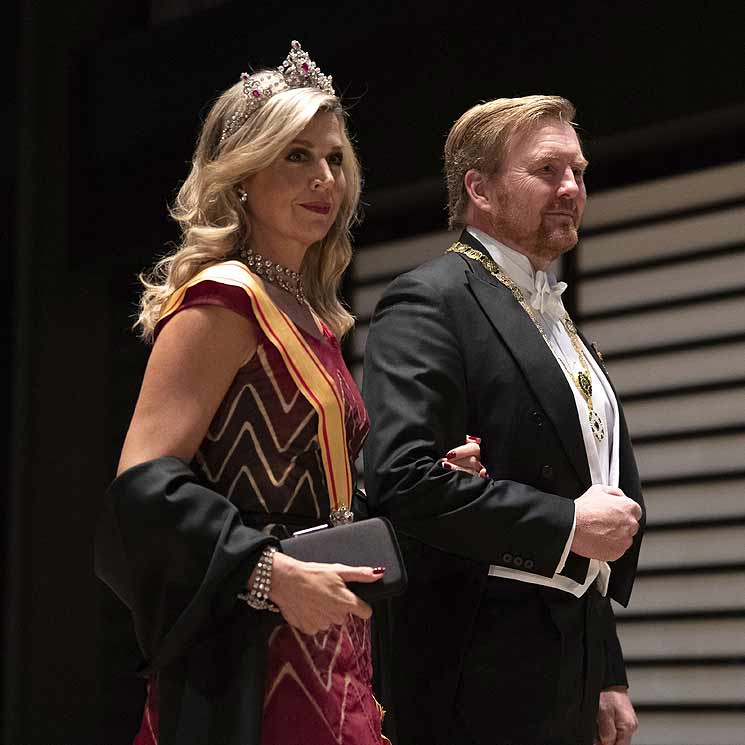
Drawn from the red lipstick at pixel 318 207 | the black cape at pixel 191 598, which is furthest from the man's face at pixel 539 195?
the black cape at pixel 191 598

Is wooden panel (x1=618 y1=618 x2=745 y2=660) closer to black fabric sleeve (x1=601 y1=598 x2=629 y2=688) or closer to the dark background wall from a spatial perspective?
the dark background wall

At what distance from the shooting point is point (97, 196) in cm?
556

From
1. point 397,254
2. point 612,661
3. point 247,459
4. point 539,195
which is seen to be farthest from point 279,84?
point 397,254

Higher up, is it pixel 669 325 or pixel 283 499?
pixel 283 499

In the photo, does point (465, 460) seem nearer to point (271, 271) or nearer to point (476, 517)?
point (476, 517)

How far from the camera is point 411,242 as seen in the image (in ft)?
17.1

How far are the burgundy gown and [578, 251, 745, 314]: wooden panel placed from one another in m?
2.64

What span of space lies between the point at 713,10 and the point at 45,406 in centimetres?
289

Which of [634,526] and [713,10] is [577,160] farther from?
[713,10]

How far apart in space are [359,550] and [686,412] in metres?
2.67

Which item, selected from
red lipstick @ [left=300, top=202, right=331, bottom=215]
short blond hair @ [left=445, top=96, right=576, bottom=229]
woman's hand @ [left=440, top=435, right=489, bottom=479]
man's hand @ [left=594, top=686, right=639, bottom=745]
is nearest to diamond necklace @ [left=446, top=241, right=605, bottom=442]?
short blond hair @ [left=445, top=96, right=576, bottom=229]

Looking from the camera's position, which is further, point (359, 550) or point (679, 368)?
point (679, 368)

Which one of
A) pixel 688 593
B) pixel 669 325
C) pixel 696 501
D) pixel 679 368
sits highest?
pixel 669 325

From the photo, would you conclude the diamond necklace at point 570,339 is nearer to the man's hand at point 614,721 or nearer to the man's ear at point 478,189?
the man's ear at point 478,189
